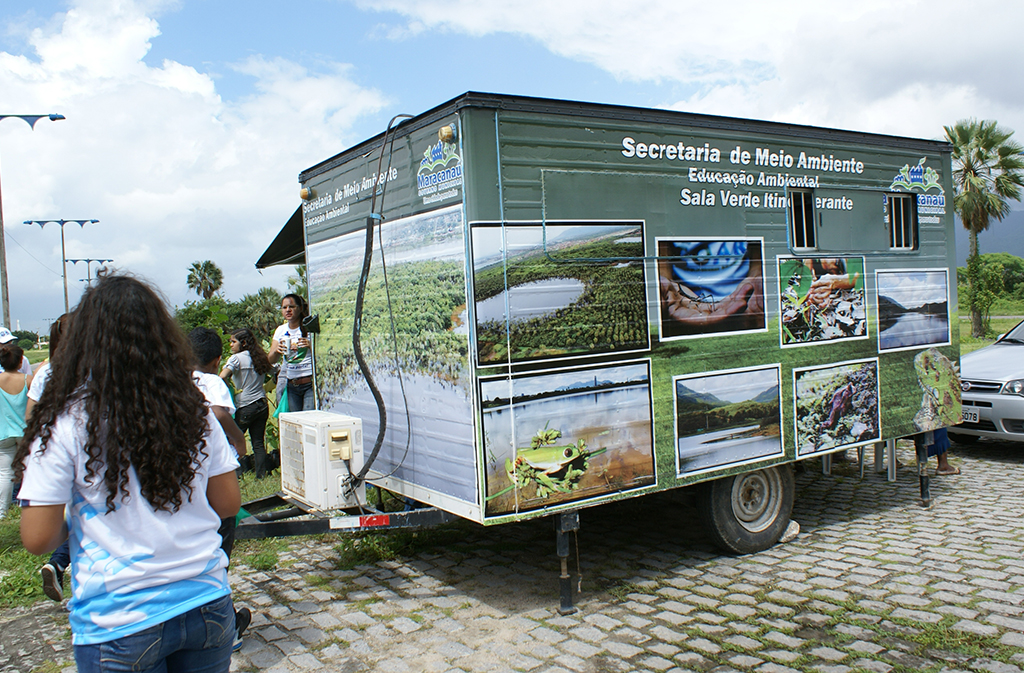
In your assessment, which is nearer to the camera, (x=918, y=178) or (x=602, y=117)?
(x=602, y=117)

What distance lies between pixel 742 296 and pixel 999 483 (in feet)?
14.5

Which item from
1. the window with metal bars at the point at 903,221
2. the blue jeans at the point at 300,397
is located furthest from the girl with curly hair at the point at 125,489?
the window with metal bars at the point at 903,221

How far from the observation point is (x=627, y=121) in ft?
15.8

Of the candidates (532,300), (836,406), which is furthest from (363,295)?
(836,406)

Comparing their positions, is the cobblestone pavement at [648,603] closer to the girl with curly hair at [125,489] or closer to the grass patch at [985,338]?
the girl with curly hair at [125,489]

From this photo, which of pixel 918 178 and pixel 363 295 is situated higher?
pixel 918 178

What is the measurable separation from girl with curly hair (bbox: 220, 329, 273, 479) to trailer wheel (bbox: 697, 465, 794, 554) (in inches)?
183

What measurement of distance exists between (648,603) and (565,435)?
4.06 ft

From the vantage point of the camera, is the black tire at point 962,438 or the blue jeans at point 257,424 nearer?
the blue jeans at point 257,424

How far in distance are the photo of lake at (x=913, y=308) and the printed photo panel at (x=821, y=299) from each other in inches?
11.5

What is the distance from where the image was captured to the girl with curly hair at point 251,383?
780cm

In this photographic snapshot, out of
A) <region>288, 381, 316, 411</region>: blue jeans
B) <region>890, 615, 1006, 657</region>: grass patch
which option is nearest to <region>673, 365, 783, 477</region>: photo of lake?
<region>890, 615, 1006, 657</region>: grass patch

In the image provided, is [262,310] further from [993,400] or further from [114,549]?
[114,549]

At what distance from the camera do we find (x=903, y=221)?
6.50m
